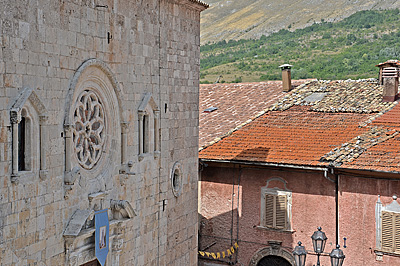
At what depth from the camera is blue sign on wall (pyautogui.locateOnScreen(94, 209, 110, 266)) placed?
11.5 meters

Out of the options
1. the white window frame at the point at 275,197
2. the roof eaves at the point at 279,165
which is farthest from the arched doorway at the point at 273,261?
the roof eaves at the point at 279,165

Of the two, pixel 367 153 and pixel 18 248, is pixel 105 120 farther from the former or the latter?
pixel 367 153

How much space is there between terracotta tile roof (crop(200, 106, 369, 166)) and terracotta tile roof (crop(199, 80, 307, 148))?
0.77m

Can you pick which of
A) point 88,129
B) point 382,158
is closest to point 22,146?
point 88,129

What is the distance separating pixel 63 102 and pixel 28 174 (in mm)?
1478

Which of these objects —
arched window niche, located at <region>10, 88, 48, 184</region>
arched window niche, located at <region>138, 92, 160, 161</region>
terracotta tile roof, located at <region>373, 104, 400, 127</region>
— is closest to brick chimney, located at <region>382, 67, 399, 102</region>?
terracotta tile roof, located at <region>373, 104, 400, 127</region>

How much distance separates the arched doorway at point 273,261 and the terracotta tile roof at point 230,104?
413 centimetres

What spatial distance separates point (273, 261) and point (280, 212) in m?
1.52

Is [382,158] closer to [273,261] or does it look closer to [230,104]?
[273,261]

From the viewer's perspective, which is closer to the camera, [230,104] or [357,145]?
[357,145]

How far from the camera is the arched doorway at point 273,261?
60.3 feet

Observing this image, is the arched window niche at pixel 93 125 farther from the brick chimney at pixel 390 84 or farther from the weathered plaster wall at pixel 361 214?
the brick chimney at pixel 390 84

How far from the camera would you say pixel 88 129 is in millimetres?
11469

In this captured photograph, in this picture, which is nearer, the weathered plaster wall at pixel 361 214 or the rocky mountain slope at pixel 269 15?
the weathered plaster wall at pixel 361 214
